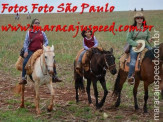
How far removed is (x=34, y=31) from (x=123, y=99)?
407 centimetres

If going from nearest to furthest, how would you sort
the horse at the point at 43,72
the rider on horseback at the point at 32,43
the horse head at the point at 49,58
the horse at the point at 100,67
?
the horse head at the point at 49,58 → the horse at the point at 43,72 → the horse at the point at 100,67 → the rider on horseback at the point at 32,43

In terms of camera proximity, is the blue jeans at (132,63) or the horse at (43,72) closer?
the horse at (43,72)

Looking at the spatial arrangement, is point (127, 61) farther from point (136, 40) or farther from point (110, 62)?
point (110, 62)

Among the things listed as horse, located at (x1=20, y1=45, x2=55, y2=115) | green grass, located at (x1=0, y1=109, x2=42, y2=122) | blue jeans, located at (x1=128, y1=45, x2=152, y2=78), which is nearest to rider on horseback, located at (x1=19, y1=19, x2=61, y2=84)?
horse, located at (x1=20, y1=45, x2=55, y2=115)

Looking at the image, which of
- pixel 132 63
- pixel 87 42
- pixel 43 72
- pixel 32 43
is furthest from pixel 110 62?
pixel 32 43

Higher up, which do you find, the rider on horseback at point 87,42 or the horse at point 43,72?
the rider on horseback at point 87,42

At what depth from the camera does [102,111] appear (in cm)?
875

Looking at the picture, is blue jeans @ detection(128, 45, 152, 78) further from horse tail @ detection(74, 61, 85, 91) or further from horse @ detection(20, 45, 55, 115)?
horse @ detection(20, 45, 55, 115)

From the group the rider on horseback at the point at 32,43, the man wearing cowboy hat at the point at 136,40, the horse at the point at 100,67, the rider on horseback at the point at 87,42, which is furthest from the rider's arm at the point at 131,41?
the rider on horseback at the point at 32,43

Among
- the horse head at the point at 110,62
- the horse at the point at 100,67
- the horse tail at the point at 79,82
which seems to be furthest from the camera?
the horse tail at the point at 79,82

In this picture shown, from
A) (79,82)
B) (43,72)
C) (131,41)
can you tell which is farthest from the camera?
(79,82)

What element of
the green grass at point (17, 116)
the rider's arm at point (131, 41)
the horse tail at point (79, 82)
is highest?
the rider's arm at point (131, 41)

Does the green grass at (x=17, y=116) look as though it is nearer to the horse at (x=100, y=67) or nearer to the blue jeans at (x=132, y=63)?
the horse at (x=100, y=67)

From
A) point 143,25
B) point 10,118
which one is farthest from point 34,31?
point 143,25
